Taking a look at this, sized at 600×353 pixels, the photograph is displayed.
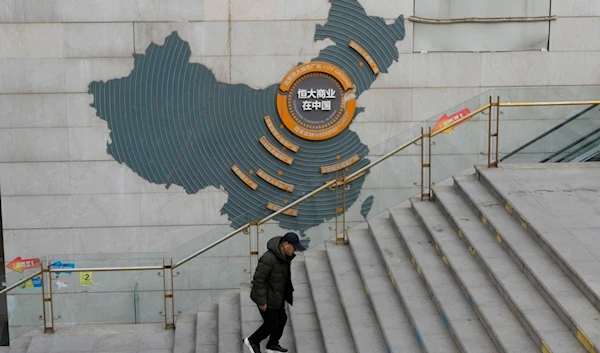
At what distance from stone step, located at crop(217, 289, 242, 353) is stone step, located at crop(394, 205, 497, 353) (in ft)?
5.78

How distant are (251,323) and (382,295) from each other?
1378 mm

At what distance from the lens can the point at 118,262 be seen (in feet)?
30.1

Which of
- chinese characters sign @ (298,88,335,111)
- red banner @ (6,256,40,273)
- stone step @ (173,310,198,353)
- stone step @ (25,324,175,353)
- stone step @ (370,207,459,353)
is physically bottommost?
stone step @ (25,324,175,353)

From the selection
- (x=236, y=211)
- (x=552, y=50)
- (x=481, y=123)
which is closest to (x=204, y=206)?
(x=236, y=211)

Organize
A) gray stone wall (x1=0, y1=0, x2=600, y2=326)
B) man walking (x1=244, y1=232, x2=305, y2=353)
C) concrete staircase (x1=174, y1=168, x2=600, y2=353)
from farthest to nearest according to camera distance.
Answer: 1. gray stone wall (x1=0, y1=0, x2=600, y2=326)
2. man walking (x1=244, y1=232, x2=305, y2=353)
3. concrete staircase (x1=174, y1=168, x2=600, y2=353)

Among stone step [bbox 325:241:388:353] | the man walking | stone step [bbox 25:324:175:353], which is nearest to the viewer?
stone step [bbox 325:241:388:353]

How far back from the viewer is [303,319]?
7914 millimetres

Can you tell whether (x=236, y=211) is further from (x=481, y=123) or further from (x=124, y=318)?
(x=481, y=123)

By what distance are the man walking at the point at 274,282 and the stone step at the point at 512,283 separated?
5.14 ft

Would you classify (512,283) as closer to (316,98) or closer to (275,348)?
(275,348)

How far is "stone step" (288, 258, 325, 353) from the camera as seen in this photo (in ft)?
24.3

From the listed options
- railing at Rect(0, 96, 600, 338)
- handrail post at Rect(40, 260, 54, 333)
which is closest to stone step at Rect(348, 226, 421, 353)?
railing at Rect(0, 96, 600, 338)

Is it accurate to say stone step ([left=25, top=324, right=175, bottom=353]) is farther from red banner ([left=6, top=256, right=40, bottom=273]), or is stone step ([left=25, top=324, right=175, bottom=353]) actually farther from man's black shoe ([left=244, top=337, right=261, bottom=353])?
red banner ([left=6, top=256, right=40, bottom=273])

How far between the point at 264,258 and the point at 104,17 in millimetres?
4627
